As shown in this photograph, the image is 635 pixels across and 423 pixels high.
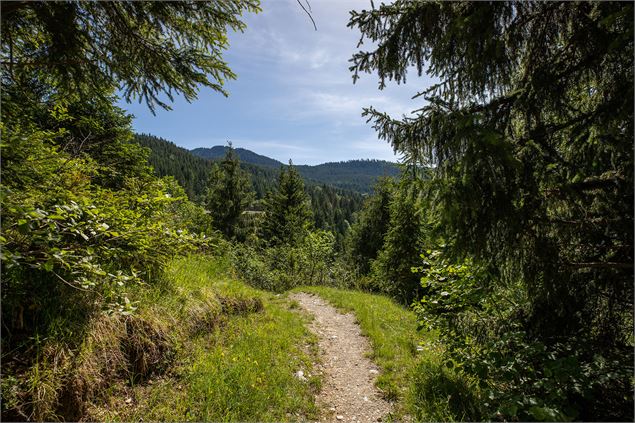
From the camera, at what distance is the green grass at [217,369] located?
420 centimetres

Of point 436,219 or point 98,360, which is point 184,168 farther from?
point 436,219

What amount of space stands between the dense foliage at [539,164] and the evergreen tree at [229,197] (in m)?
26.3

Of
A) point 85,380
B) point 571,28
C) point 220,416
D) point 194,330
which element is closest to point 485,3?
point 571,28

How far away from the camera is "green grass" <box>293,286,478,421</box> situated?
15.1 ft

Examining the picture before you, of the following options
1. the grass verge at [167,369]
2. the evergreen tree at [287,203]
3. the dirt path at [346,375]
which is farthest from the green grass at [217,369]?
the evergreen tree at [287,203]

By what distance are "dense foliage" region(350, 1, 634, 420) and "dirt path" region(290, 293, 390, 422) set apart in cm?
226

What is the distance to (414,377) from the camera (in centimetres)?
568

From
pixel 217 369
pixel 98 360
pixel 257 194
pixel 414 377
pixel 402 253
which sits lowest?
pixel 414 377

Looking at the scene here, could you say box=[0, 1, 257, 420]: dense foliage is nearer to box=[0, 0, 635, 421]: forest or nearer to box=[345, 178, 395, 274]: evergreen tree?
box=[0, 0, 635, 421]: forest

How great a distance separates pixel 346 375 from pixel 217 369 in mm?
2650

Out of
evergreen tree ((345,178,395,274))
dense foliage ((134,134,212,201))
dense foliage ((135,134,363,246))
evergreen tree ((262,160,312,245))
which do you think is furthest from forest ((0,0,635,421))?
dense foliage ((134,134,212,201))

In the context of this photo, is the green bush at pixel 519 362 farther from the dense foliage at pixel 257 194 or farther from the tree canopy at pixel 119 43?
the dense foliage at pixel 257 194

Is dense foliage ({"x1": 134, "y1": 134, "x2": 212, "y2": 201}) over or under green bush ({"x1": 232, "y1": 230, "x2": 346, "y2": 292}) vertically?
over

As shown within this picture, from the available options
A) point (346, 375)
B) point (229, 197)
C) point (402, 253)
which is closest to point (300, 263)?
point (402, 253)
